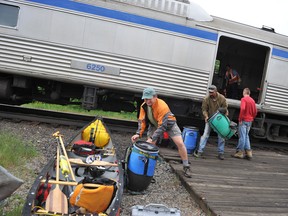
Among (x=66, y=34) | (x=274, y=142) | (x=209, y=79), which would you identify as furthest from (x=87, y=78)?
(x=274, y=142)

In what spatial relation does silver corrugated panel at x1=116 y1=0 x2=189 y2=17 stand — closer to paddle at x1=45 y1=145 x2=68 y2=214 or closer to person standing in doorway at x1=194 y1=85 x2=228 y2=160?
person standing in doorway at x1=194 y1=85 x2=228 y2=160

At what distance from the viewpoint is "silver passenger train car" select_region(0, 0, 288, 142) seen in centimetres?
802

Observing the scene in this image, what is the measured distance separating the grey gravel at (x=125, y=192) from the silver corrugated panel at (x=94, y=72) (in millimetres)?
1451

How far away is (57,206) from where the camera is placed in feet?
11.2

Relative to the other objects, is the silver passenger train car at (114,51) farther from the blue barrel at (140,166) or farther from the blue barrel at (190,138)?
the blue barrel at (140,166)

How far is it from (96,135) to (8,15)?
4060 millimetres

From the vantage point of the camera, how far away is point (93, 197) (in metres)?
3.37

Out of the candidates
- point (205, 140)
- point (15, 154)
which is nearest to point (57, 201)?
point (15, 154)

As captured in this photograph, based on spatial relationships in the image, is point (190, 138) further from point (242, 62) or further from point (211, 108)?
point (242, 62)

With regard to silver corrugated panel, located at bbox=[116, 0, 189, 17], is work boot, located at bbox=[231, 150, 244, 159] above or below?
below

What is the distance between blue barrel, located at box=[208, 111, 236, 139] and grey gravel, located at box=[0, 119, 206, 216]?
1.61m

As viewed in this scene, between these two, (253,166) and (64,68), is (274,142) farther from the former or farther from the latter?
(64,68)

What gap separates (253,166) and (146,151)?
3.62m

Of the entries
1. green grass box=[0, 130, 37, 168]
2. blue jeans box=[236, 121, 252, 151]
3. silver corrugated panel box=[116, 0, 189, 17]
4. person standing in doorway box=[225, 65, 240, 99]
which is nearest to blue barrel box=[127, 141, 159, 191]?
green grass box=[0, 130, 37, 168]
